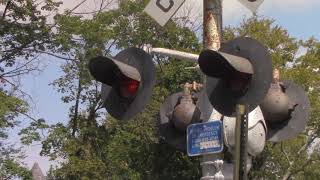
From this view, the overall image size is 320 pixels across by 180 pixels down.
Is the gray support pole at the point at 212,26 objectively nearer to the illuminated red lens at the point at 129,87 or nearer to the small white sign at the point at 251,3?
the small white sign at the point at 251,3

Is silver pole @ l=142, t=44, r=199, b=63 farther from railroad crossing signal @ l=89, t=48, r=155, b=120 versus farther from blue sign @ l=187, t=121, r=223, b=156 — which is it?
blue sign @ l=187, t=121, r=223, b=156

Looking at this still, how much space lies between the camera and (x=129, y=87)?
16.9ft

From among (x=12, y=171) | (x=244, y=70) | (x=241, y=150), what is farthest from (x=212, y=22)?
(x=12, y=171)

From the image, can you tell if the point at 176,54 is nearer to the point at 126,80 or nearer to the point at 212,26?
the point at 212,26

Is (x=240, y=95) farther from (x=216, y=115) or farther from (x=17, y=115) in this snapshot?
(x=17, y=115)

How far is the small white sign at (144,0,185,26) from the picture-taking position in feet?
18.4

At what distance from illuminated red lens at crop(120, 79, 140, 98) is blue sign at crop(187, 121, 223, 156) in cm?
55

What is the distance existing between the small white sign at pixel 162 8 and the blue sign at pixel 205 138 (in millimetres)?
918

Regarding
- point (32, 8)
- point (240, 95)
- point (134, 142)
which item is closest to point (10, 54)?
point (32, 8)

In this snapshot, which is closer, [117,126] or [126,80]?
[126,80]

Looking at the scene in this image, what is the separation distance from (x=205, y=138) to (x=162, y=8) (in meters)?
1.11

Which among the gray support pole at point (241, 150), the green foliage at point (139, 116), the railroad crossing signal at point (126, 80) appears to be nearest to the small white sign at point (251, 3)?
the railroad crossing signal at point (126, 80)

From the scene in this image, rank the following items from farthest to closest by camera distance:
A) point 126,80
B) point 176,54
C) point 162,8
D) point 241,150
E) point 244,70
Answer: point 176,54 → point 162,8 → point 126,80 → point 244,70 → point 241,150

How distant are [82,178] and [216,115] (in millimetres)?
25080
